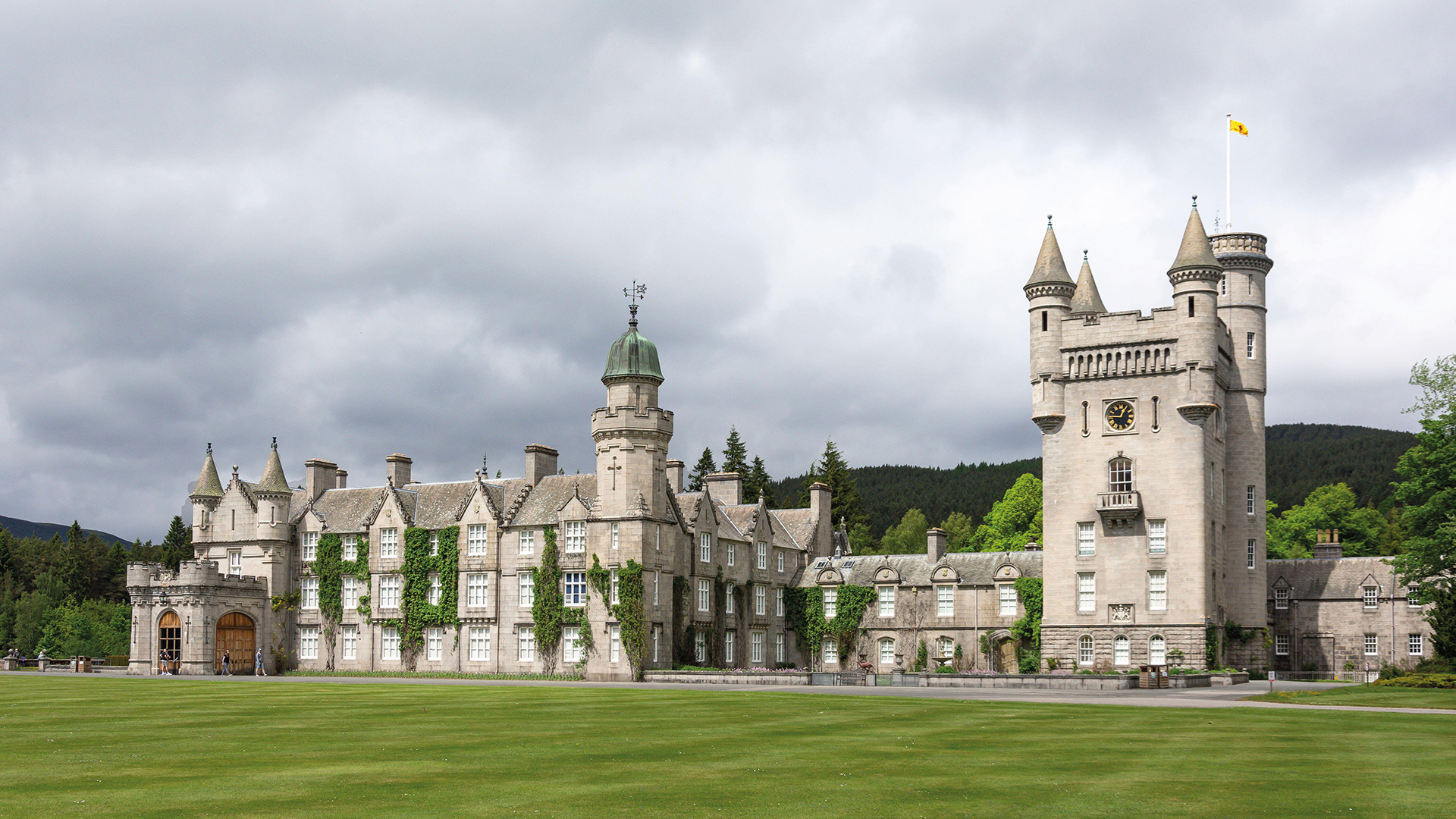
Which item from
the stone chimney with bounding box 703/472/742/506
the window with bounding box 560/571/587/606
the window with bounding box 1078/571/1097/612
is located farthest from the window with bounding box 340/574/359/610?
the window with bounding box 1078/571/1097/612

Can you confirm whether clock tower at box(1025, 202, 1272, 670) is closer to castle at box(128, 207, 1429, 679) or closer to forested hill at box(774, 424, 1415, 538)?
castle at box(128, 207, 1429, 679)

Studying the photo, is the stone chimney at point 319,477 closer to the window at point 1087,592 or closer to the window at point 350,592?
the window at point 350,592

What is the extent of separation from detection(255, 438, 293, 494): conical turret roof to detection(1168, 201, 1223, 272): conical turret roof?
49.2 metres

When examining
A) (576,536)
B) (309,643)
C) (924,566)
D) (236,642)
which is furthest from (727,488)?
(236,642)

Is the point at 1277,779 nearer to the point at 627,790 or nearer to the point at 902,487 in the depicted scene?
the point at 627,790

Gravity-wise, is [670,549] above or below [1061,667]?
above

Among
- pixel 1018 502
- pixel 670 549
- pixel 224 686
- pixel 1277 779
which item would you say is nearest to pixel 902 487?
pixel 1018 502

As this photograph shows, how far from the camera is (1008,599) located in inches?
2822

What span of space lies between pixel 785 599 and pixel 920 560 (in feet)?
Result: 27.5

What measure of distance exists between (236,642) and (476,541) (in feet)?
47.3

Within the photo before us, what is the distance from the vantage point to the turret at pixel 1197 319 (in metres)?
64.2

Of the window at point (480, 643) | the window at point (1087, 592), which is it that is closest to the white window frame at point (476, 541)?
the window at point (480, 643)

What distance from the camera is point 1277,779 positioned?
18406mm

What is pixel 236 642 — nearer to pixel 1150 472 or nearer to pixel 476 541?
pixel 476 541
